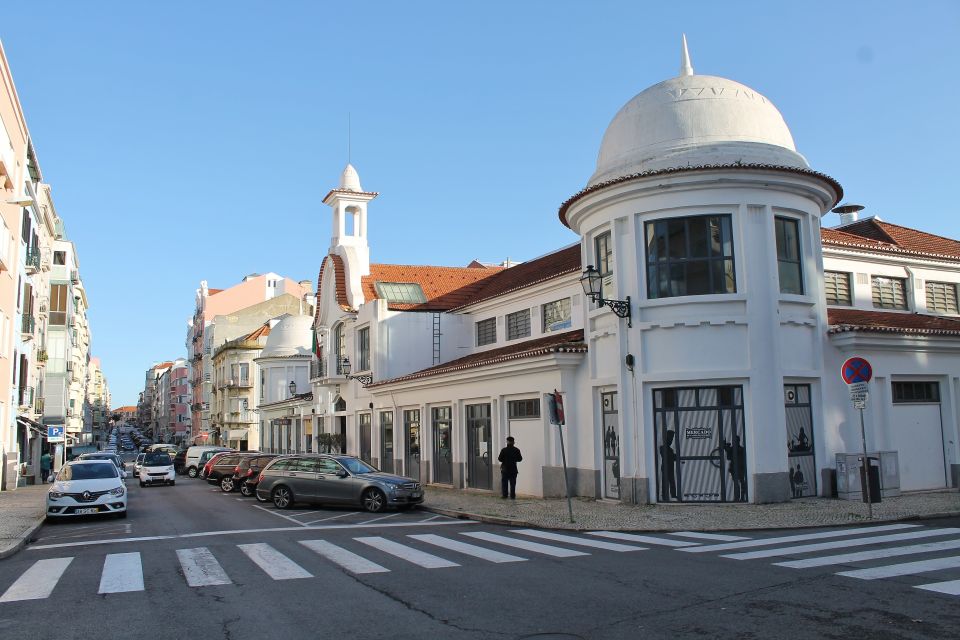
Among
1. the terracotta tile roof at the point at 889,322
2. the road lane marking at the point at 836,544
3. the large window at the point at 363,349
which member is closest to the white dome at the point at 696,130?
the terracotta tile roof at the point at 889,322

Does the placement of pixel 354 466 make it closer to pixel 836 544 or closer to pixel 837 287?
pixel 836 544

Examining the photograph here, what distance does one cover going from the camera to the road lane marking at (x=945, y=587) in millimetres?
8086

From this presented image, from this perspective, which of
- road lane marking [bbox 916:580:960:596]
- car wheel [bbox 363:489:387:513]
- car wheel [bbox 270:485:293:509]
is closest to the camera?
road lane marking [bbox 916:580:960:596]

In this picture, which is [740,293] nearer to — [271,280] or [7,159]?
[7,159]

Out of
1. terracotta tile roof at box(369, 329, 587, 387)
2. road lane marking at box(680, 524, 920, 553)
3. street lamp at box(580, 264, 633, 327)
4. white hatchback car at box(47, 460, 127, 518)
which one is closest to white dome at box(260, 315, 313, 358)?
terracotta tile roof at box(369, 329, 587, 387)

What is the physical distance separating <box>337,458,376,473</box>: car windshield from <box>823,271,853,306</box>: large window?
13.3m

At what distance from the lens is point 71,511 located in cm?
1845

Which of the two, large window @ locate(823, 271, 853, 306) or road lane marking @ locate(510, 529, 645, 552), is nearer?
road lane marking @ locate(510, 529, 645, 552)

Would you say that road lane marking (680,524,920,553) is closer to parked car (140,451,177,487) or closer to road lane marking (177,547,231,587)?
road lane marking (177,547,231,587)

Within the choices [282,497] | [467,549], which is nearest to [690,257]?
[467,549]

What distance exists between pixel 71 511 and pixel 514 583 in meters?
13.4

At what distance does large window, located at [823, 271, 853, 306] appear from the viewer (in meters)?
22.2

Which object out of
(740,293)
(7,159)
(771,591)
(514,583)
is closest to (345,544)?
(514,583)

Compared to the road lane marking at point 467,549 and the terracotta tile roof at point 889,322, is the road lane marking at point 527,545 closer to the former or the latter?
the road lane marking at point 467,549
